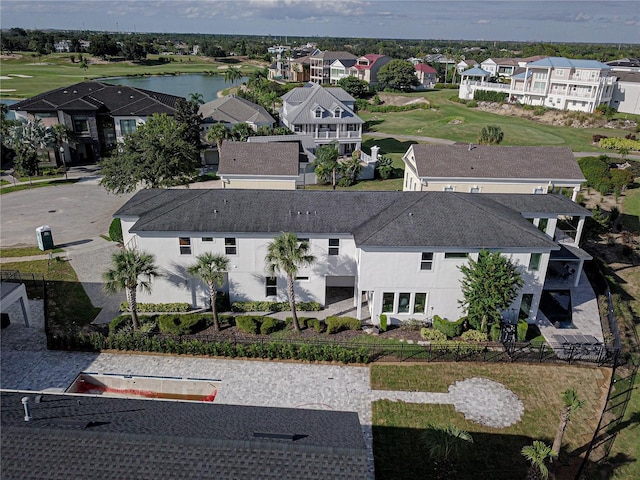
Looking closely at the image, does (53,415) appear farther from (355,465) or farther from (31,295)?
(31,295)

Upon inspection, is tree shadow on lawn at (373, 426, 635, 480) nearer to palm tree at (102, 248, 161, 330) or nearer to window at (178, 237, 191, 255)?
palm tree at (102, 248, 161, 330)

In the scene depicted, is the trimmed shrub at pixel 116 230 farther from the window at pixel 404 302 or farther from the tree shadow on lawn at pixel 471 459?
the tree shadow on lawn at pixel 471 459

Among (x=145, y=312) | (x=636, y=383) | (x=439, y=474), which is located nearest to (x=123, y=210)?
(x=145, y=312)

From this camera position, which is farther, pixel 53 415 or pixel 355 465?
pixel 53 415

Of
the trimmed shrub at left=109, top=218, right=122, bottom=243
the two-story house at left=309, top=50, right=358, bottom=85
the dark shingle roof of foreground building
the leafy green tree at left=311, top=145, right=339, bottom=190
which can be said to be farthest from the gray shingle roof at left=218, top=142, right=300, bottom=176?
the two-story house at left=309, top=50, right=358, bottom=85

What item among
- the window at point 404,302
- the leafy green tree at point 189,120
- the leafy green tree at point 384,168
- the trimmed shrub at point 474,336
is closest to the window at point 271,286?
the window at point 404,302

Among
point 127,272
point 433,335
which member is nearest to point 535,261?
point 433,335
